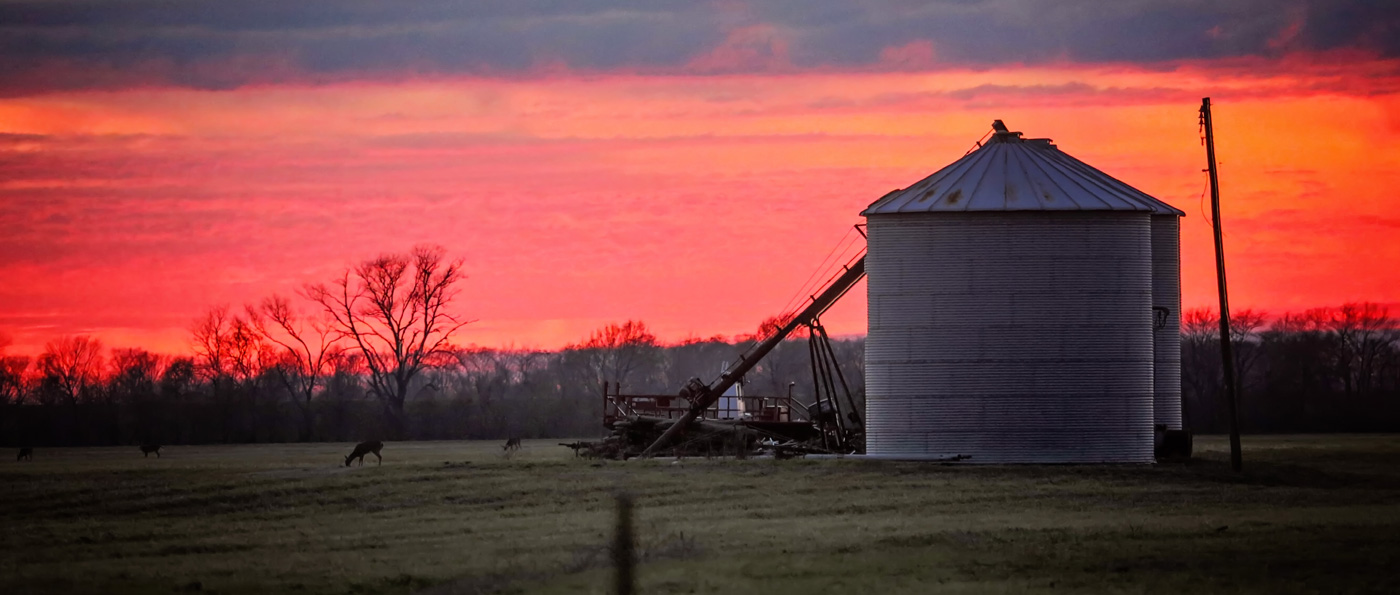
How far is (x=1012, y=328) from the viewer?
1923 inches

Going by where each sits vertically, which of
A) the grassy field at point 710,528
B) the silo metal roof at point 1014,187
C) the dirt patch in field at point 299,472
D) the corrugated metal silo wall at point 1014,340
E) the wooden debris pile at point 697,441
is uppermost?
the silo metal roof at point 1014,187

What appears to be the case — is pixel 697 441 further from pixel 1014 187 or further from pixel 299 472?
pixel 299 472

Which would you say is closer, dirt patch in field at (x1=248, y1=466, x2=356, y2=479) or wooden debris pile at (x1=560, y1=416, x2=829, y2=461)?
dirt patch in field at (x1=248, y1=466, x2=356, y2=479)

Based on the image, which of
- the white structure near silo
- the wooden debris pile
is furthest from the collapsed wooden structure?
the white structure near silo

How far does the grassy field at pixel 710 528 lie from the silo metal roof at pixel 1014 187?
27.2 feet

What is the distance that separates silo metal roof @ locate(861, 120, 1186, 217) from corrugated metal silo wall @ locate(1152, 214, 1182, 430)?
6.03 feet

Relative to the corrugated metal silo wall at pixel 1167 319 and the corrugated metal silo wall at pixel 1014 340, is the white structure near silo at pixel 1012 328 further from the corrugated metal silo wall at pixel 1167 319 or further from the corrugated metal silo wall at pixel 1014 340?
the corrugated metal silo wall at pixel 1167 319

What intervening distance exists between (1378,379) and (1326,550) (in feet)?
385

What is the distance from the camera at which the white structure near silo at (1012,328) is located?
48594 millimetres

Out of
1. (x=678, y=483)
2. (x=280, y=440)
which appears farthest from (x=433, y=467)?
(x=280, y=440)

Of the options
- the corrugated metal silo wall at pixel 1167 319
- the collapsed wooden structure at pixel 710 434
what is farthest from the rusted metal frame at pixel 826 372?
the corrugated metal silo wall at pixel 1167 319

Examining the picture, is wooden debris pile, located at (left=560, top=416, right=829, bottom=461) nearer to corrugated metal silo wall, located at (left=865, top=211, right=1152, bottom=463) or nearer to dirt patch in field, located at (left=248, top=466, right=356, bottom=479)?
corrugated metal silo wall, located at (left=865, top=211, right=1152, bottom=463)

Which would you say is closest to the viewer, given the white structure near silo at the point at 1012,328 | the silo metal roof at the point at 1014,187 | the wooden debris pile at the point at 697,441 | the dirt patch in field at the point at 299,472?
the dirt patch in field at the point at 299,472

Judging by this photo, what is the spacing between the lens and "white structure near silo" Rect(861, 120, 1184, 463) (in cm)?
4859
